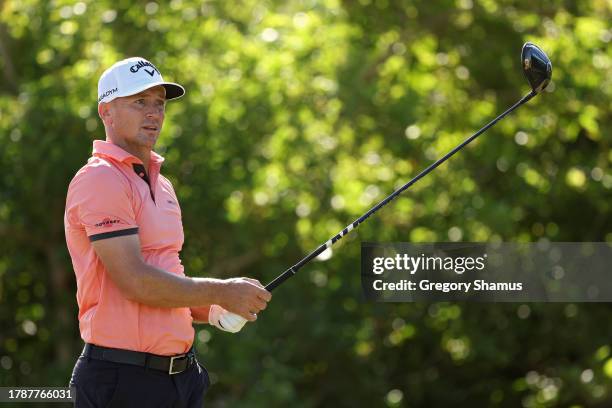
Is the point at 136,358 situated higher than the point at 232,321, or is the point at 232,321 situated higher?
the point at 232,321

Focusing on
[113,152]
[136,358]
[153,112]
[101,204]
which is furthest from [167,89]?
[136,358]

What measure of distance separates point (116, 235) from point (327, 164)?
17.5ft

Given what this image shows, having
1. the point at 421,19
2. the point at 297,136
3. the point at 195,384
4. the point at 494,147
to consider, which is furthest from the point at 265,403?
the point at 195,384

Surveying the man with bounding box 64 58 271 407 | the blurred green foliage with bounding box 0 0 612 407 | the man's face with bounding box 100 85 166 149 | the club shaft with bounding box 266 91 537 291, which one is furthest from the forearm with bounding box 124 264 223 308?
the blurred green foliage with bounding box 0 0 612 407

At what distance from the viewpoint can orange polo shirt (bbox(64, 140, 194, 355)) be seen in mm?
2840

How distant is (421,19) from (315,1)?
1180mm

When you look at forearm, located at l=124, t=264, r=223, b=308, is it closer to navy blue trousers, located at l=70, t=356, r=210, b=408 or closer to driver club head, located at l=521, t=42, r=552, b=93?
navy blue trousers, located at l=70, t=356, r=210, b=408

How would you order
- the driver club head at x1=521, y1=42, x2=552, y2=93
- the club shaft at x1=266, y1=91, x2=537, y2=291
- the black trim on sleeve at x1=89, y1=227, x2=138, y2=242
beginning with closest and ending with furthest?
the black trim on sleeve at x1=89, y1=227, x2=138, y2=242 → the club shaft at x1=266, y1=91, x2=537, y2=291 → the driver club head at x1=521, y1=42, x2=552, y2=93

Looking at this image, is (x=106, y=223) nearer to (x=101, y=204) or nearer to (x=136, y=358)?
(x=101, y=204)

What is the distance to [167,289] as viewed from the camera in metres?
2.86

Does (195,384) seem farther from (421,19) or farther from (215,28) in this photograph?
(421,19)

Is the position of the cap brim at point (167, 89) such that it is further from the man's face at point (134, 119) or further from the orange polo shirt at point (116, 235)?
the orange polo shirt at point (116, 235)

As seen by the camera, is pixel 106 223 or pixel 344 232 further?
pixel 344 232

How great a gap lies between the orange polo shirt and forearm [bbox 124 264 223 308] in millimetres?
82
